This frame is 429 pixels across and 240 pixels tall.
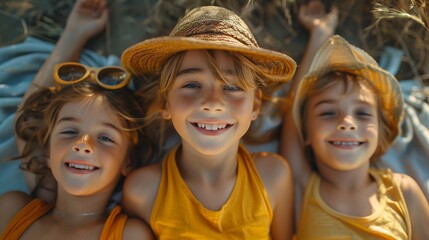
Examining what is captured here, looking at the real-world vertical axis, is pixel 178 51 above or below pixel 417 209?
above

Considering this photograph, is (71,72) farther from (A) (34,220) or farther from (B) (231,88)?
(B) (231,88)

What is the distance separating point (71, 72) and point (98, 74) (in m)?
0.15

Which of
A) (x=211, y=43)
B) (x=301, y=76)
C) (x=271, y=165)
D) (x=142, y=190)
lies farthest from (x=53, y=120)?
(x=301, y=76)

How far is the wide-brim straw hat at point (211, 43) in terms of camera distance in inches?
82.5

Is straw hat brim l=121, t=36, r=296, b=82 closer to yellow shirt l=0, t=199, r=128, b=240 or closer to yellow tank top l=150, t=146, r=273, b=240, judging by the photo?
yellow tank top l=150, t=146, r=273, b=240

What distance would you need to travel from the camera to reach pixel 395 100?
272 centimetres

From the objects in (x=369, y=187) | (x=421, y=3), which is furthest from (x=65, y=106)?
(x=421, y=3)

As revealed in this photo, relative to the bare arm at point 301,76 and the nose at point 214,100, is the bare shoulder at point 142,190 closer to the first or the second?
the nose at point 214,100

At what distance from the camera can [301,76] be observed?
115 inches

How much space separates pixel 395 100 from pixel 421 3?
0.52 meters

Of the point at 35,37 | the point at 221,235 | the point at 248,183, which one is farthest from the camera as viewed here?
the point at 35,37

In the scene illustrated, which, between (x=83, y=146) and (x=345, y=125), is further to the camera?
(x=345, y=125)

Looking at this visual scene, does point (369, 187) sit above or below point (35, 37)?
below

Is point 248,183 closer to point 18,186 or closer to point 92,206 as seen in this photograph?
point 92,206
